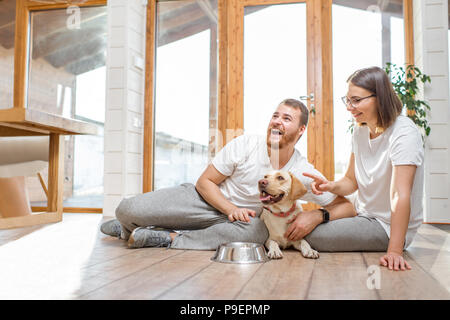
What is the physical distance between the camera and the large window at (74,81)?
12.8 ft

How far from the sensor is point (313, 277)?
4.05ft

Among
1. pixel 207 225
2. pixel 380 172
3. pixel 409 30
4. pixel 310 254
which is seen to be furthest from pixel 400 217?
pixel 409 30

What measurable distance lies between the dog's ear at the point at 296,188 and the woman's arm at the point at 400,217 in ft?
1.15

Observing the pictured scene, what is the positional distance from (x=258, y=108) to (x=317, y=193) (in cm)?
205

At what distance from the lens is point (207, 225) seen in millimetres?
1856

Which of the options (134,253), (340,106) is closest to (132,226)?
(134,253)

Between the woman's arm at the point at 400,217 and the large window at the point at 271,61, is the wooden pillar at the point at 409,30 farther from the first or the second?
the woman's arm at the point at 400,217

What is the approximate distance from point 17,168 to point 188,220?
5.62 feet

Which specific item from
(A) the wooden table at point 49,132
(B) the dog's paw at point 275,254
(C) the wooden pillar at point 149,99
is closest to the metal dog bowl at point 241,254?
(B) the dog's paw at point 275,254

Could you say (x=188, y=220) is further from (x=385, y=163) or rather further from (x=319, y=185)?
(x=385, y=163)

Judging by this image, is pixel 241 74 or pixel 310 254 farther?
pixel 241 74

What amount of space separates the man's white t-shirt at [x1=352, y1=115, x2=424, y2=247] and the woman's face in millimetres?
98

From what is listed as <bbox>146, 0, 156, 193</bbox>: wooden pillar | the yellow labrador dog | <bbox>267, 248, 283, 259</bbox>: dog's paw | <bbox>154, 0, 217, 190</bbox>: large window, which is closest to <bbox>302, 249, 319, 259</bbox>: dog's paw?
the yellow labrador dog

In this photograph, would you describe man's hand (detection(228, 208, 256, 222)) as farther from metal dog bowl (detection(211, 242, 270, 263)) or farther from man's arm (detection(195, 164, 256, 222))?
metal dog bowl (detection(211, 242, 270, 263))
